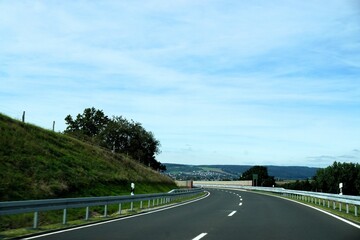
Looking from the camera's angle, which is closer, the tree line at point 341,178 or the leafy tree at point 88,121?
the leafy tree at point 88,121

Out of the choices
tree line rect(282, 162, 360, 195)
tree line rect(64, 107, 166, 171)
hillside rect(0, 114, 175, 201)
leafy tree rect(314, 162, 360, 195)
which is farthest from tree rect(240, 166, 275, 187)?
→ hillside rect(0, 114, 175, 201)

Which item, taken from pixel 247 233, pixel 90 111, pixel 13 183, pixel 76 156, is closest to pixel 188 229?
pixel 247 233

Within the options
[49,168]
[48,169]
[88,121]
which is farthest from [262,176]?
[48,169]

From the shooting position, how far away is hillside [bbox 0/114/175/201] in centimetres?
2513

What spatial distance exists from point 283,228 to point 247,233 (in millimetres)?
1901

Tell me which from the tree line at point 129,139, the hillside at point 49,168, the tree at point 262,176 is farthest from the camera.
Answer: the tree at point 262,176

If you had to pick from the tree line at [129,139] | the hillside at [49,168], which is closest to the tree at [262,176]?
the tree line at [129,139]

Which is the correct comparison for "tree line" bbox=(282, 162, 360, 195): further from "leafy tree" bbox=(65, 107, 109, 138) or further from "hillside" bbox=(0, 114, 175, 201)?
"hillside" bbox=(0, 114, 175, 201)

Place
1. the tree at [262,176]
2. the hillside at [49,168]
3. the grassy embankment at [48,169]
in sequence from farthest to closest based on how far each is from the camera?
the tree at [262,176], the hillside at [49,168], the grassy embankment at [48,169]

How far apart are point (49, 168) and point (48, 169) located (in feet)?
1.03

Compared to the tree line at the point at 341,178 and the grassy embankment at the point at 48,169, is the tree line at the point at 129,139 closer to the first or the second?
the grassy embankment at the point at 48,169

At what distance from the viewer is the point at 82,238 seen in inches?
425

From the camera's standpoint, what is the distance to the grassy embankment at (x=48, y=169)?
24766 mm

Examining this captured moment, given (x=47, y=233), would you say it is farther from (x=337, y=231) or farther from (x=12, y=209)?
(x=337, y=231)
